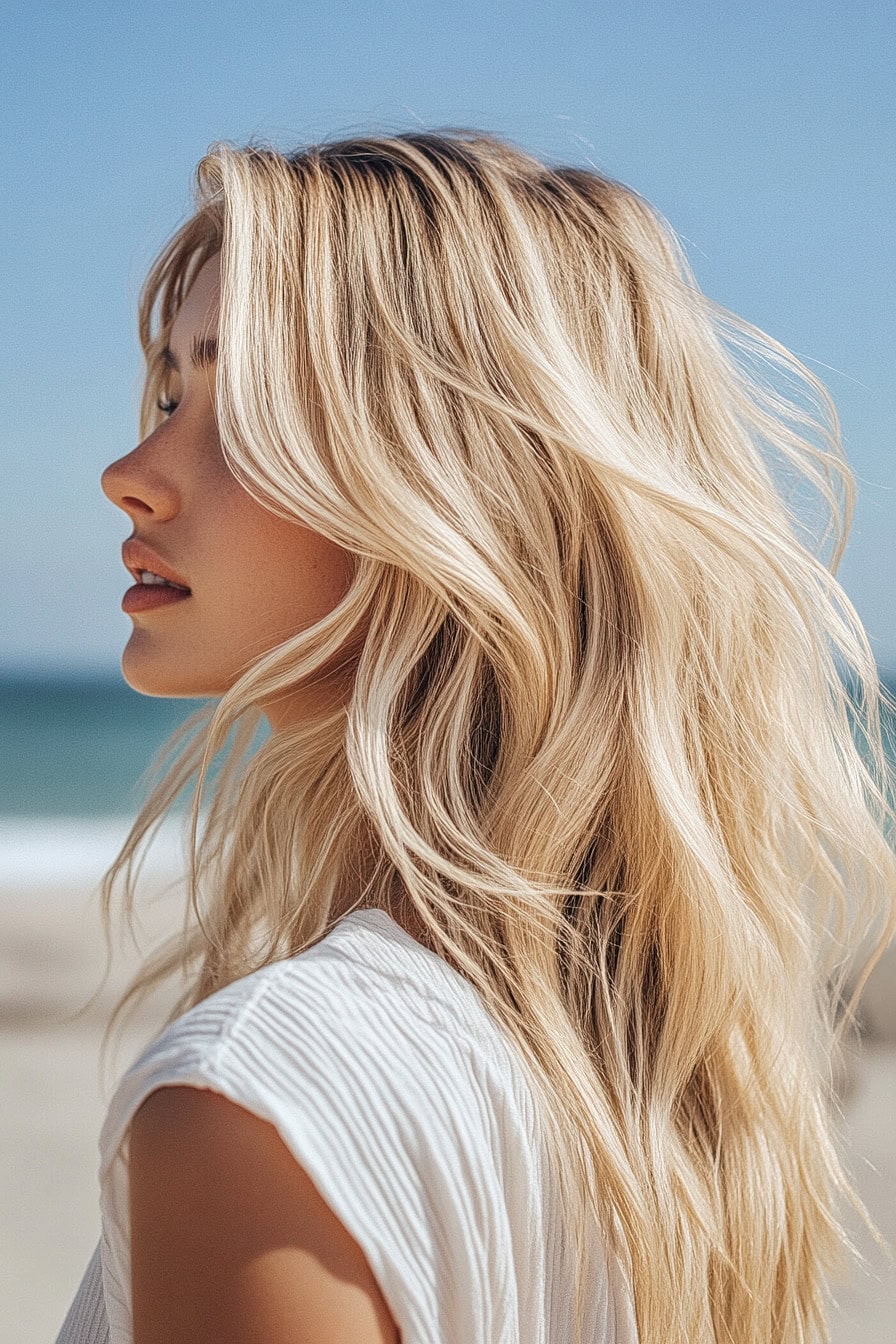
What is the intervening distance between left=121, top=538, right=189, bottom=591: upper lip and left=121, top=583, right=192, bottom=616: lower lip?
0.01 m

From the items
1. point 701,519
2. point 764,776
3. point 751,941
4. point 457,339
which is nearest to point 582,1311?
point 751,941

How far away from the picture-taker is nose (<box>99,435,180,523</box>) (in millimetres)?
1271

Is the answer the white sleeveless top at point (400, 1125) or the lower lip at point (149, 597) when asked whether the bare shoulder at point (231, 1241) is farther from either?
the lower lip at point (149, 597)

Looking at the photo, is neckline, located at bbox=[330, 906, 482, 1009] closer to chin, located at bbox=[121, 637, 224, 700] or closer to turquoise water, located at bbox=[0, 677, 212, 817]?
chin, located at bbox=[121, 637, 224, 700]

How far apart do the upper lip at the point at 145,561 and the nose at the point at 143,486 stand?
0.04 m

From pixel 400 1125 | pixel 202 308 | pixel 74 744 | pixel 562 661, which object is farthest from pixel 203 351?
pixel 74 744

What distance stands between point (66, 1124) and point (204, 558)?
13.4 feet

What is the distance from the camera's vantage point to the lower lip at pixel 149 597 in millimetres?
1285

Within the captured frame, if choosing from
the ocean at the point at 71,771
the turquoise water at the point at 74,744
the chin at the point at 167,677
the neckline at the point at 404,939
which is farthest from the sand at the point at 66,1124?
the turquoise water at the point at 74,744

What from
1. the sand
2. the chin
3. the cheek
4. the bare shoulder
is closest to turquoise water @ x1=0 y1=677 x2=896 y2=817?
the sand

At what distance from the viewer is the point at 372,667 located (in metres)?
1.16

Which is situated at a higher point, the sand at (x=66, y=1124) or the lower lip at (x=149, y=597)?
the lower lip at (x=149, y=597)

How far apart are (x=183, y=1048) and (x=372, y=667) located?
0.49m

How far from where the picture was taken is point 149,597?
1.30 m
